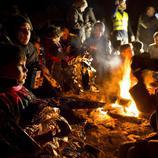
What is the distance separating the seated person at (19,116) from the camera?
129 inches

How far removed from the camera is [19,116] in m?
3.87

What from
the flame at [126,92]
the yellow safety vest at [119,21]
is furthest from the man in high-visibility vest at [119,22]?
the flame at [126,92]

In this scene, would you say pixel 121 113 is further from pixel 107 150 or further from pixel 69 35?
pixel 69 35

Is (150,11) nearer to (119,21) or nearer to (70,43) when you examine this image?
(119,21)

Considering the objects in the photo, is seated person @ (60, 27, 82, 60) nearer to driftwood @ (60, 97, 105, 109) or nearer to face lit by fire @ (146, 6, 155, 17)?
driftwood @ (60, 97, 105, 109)

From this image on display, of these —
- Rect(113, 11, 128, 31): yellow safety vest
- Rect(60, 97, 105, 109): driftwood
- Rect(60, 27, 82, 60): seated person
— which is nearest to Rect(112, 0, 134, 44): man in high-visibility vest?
Rect(113, 11, 128, 31): yellow safety vest

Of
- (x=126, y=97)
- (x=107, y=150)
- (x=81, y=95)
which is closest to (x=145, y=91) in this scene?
(x=107, y=150)

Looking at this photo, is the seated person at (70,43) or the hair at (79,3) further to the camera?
the hair at (79,3)

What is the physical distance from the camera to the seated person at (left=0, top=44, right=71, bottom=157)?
327 cm

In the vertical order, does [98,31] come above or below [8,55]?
above

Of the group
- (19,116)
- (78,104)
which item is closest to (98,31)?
(78,104)

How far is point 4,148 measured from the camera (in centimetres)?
320

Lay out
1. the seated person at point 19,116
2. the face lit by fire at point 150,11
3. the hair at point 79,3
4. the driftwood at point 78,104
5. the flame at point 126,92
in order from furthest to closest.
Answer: the face lit by fire at point 150,11, the hair at point 79,3, the flame at point 126,92, the driftwood at point 78,104, the seated person at point 19,116

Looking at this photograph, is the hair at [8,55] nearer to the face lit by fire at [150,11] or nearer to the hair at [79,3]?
the hair at [79,3]
